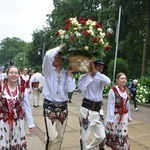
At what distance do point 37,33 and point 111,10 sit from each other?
29902 mm

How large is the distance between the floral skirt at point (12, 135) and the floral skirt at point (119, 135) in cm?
199

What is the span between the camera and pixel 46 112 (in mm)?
4160

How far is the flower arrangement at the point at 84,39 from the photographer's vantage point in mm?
3844

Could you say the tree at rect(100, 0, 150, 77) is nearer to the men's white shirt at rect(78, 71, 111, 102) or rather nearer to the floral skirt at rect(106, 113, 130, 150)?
the floral skirt at rect(106, 113, 130, 150)

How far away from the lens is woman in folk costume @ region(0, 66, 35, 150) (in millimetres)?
3729

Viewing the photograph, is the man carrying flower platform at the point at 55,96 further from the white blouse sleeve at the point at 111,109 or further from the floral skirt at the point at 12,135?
the white blouse sleeve at the point at 111,109

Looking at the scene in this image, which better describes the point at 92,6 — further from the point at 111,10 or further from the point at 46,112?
the point at 46,112

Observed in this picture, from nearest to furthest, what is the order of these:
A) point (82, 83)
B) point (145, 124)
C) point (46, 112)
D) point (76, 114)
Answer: point (46, 112)
point (82, 83)
point (145, 124)
point (76, 114)

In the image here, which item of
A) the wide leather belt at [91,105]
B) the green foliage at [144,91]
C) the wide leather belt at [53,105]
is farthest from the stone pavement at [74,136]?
the green foliage at [144,91]

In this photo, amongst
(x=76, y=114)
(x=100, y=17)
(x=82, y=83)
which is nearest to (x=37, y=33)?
(x=100, y=17)

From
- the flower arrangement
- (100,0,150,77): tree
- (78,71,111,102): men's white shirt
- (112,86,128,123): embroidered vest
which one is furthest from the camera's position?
(100,0,150,77): tree

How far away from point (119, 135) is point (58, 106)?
1569mm

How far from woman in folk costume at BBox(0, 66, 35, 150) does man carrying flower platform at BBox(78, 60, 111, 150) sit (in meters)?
1.07

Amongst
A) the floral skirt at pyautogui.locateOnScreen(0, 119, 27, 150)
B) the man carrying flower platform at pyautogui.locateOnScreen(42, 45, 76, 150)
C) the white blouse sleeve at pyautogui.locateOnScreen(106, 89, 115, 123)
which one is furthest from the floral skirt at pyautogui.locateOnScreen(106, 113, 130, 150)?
the floral skirt at pyautogui.locateOnScreen(0, 119, 27, 150)
